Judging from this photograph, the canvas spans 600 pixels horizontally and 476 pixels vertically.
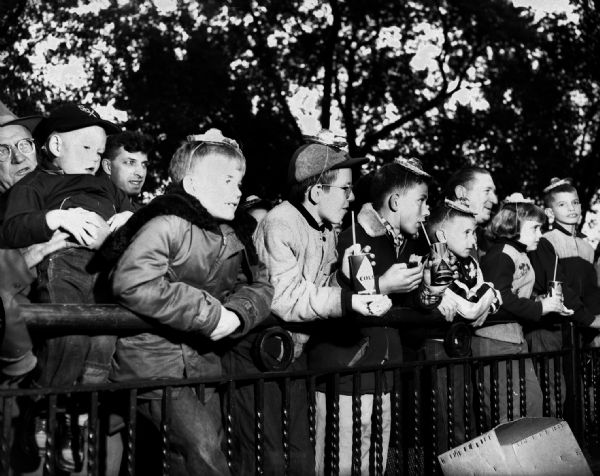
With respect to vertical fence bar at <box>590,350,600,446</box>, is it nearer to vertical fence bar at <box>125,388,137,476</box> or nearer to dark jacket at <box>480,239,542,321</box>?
dark jacket at <box>480,239,542,321</box>

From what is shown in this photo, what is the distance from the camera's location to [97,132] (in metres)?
4.15

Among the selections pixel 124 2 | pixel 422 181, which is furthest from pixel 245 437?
pixel 124 2

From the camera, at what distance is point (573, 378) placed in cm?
523

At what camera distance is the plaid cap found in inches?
183

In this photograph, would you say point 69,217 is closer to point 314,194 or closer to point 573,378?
point 314,194

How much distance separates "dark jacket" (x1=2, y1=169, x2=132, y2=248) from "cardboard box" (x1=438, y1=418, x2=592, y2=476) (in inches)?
78.8

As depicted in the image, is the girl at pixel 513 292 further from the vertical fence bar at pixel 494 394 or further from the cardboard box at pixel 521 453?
the cardboard box at pixel 521 453

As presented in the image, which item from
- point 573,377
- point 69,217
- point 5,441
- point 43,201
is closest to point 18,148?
point 43,201

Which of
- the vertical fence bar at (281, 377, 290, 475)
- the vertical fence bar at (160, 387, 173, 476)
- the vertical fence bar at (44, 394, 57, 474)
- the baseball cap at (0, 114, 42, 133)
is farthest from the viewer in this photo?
the baseball cap at (0, 114, 42, 133)

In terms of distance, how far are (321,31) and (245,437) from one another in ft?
59.6

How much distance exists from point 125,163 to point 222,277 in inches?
84.2

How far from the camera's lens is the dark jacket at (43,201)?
348cm

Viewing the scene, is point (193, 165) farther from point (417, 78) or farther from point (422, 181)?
point (417, 78)

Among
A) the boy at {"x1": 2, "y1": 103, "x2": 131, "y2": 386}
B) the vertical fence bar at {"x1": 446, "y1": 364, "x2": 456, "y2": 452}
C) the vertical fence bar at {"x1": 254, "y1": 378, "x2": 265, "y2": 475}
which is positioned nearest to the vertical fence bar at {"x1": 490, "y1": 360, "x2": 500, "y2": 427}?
the vertical fence bar at {"x1": 446, "y1": 364, "x2": 456, "y2": 452}
